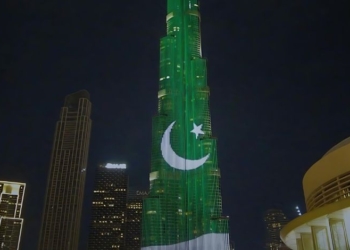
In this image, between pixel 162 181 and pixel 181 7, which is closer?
pixel 162 181

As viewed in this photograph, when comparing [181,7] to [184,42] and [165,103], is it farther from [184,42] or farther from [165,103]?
[165,103]

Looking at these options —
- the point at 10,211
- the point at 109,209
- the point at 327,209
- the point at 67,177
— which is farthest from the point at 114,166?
the point at 327,209

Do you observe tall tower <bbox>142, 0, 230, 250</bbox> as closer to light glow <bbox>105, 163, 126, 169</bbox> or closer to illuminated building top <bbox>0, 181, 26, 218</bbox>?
illuminated building top <bbox>0, 181, 26, 218</bbox>

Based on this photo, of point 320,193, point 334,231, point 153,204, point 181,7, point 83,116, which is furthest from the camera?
point 83,116

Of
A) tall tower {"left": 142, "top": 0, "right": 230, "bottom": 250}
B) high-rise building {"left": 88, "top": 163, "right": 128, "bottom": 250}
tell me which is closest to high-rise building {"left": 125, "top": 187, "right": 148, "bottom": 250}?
high-rise building {"left": 88, "top": 163, "right": 128, "bottom": 250}

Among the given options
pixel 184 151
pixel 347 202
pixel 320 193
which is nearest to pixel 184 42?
pixel 184 151

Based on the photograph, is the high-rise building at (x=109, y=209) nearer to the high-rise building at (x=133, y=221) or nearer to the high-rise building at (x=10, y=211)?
the high-rise building at (x=133, y=221)
